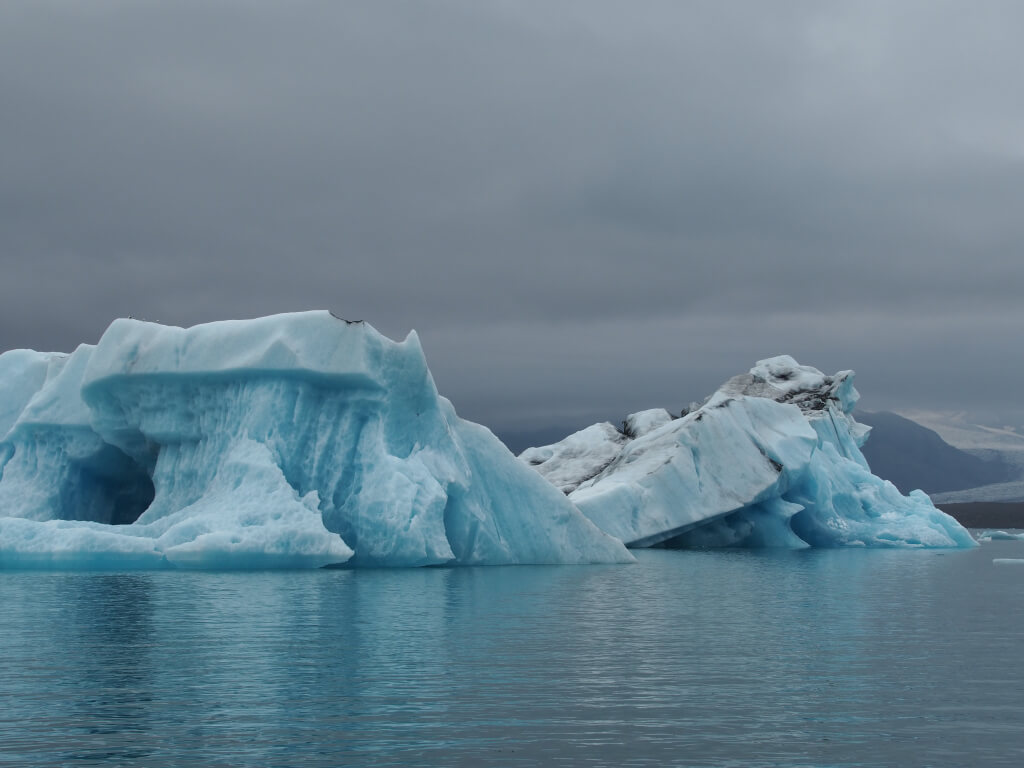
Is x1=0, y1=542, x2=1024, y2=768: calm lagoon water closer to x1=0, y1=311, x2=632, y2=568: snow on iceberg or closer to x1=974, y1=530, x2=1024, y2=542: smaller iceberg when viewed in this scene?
x1=0, y1=311, x2=632, y2=568: snow on iceberg

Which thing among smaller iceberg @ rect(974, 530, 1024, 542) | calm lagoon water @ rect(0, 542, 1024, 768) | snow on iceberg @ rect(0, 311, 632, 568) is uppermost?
snow on iceberg @ rect(0, 311, 632, 568)

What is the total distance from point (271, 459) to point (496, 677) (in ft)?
39.0

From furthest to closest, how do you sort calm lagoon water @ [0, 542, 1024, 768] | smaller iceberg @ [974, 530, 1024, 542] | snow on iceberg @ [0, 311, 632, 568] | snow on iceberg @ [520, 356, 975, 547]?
smaller iceberg @ [974, 530, 1024, 542] < snow on iceberg @ [520, 356, 975, 547] < snow on iceberg @ [0, 311, 632, 568] < calm lagoon water @ [0, 542, 1024, 768]

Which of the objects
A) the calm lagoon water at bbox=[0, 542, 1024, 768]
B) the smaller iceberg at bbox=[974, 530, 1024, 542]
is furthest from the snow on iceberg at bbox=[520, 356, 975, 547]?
the smaller iceberg at bbox=[974, 530, 1024, 542]

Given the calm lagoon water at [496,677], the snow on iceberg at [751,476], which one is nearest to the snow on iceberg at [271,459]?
the calm lagoon water at [496,677]

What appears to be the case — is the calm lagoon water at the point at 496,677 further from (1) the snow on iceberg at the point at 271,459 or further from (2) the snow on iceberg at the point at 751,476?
(2) the snow on iceberg at the point at 751,476

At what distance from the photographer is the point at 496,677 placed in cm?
887

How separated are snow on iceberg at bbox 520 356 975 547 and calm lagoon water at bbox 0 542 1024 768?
45.4ft

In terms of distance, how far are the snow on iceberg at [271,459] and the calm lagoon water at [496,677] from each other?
7.33 ft

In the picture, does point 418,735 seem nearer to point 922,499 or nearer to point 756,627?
point 756,627

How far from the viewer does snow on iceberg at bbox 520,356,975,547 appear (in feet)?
100.0

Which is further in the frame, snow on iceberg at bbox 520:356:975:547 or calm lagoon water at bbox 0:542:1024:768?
snow on iceberg at bbox 520:356:975:547

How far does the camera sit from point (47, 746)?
642 centimetres

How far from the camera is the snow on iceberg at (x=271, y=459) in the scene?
1884cm
